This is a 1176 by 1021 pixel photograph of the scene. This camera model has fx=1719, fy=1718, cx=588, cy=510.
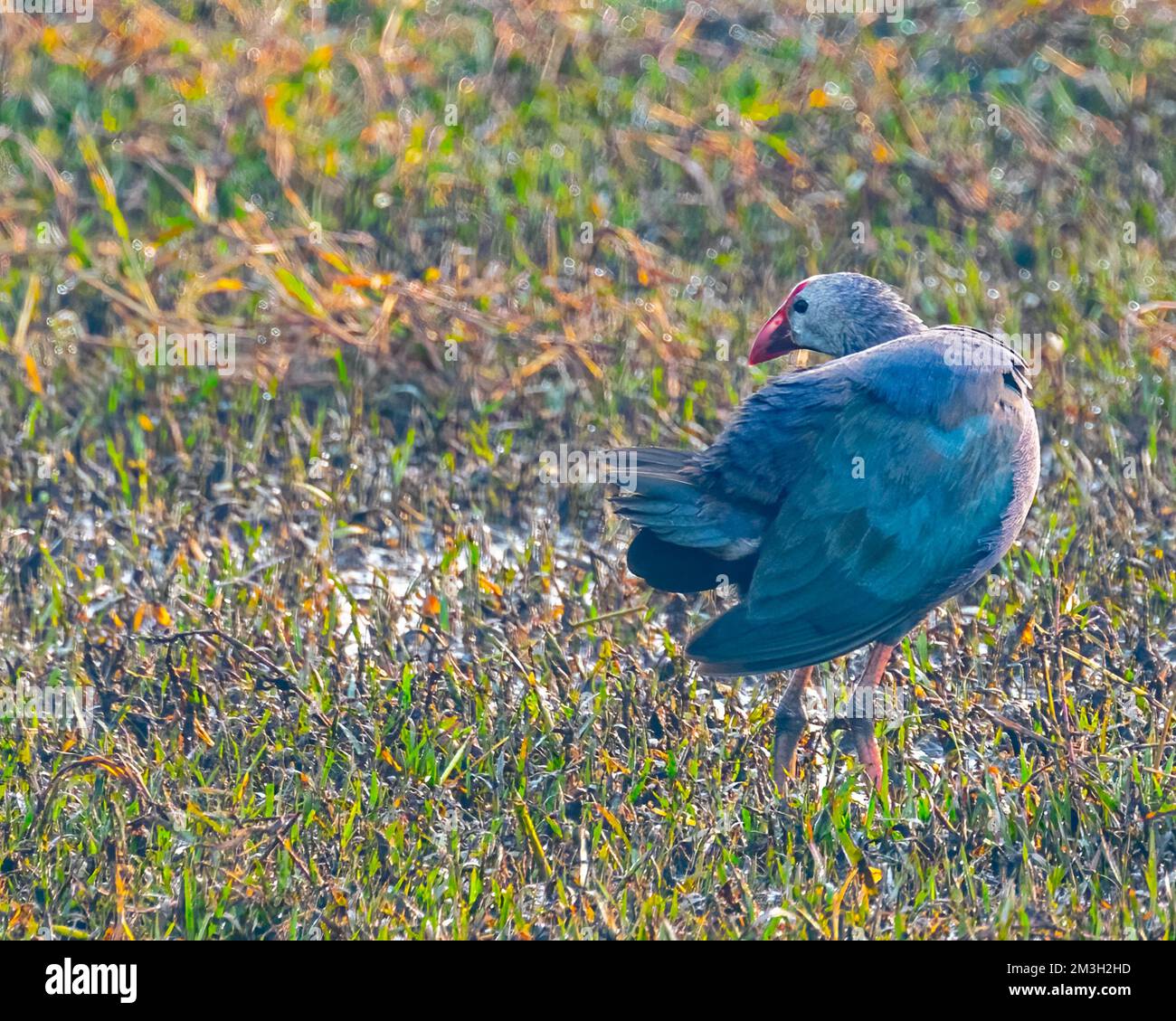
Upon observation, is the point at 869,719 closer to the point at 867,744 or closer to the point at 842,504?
the point at 867,744

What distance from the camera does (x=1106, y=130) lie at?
7.00 metres

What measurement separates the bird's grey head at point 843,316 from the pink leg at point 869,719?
0.77 meters

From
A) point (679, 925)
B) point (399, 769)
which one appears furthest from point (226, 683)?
point (679, 925)

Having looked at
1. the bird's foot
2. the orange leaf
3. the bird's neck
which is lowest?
the bird's foot

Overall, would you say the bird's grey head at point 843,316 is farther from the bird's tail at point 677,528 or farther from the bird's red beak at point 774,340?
the bird's tail at point 677,528

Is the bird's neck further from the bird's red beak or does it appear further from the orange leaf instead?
the orange leaf

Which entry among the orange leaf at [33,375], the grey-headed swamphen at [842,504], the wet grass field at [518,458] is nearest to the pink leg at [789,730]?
the wet grass field at [518,458]

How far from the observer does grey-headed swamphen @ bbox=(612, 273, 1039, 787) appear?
145 inches

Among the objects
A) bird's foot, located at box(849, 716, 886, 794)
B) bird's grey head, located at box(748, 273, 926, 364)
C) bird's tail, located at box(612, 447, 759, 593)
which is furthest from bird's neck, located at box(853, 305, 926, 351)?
bird's foot, located at box(849, 716, 886, 794)

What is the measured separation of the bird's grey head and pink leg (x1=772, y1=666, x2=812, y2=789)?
0.86 meters

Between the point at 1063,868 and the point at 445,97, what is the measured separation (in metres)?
4.61

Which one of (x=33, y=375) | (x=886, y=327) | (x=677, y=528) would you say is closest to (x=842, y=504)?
(x=677, y=528)

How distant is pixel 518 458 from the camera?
17.6 feet

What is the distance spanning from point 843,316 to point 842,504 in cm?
71
